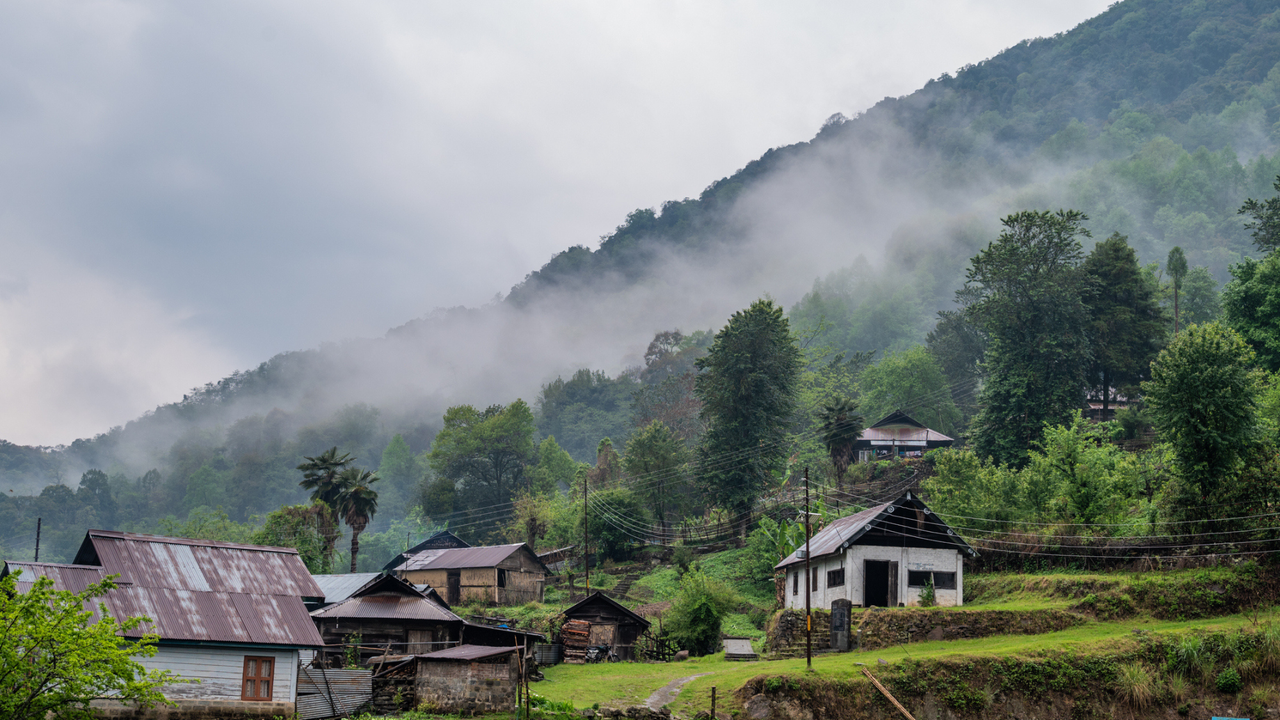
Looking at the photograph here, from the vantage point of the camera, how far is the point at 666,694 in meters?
36.2

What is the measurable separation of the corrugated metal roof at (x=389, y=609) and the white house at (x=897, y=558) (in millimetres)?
18468

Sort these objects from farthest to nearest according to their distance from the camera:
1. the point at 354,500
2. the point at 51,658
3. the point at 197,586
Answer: the point at 354,500, the point at 197,586, the point at 51,658

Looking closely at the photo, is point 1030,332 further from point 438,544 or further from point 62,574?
point 62,574

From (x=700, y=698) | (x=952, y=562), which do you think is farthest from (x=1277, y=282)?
(x=700, y=698)

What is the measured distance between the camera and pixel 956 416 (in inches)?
3784

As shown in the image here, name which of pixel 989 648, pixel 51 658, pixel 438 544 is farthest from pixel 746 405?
pixel 51 658

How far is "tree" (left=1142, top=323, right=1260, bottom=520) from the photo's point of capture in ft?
127

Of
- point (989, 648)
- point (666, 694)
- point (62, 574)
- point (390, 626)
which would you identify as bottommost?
point (666, 694)

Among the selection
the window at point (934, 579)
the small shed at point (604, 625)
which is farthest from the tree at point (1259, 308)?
the small shed at point (604, 625)

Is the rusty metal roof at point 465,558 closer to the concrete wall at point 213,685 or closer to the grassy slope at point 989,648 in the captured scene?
the grassy slope at point 989,648

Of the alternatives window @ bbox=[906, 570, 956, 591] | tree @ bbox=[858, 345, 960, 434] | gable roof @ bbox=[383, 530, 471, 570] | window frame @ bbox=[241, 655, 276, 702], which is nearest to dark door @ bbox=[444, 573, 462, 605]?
gable roof @ bbox=[383, 530, 471, 570]

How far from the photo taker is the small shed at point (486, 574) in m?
71.2

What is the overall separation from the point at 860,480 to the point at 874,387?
119ft

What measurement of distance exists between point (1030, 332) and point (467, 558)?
47.1 metres
